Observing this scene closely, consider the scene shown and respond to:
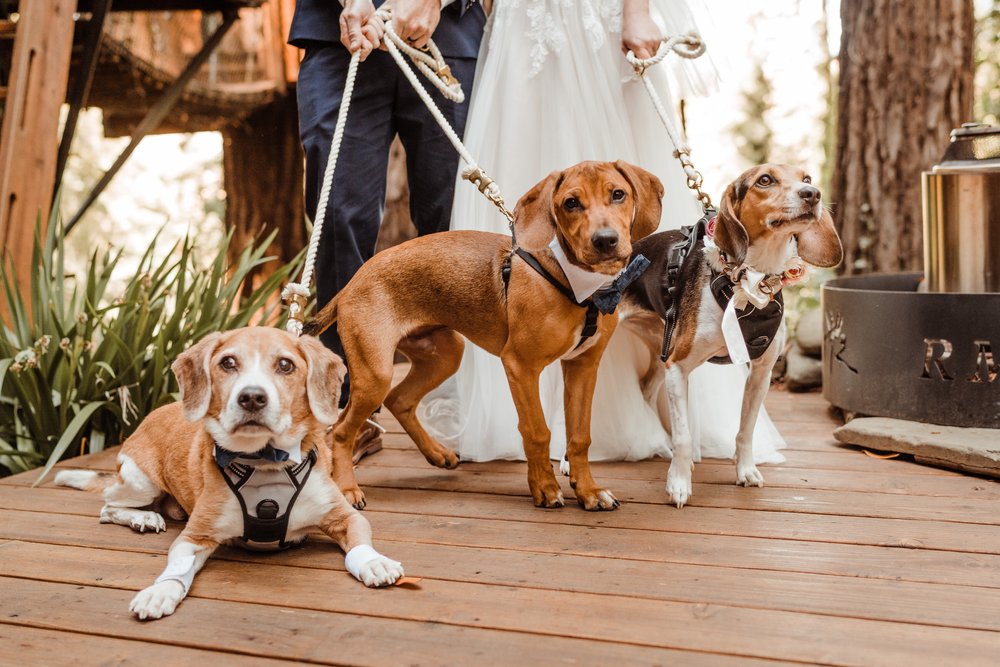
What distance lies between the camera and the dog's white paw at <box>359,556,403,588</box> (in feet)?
7.34

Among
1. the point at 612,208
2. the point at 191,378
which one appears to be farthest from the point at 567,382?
the point at 191,378

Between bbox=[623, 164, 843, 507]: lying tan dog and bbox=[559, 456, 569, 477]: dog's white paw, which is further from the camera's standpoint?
bbox=[559, 456, 569, 477]: dog's white paw

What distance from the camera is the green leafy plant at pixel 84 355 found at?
3703 millimetres

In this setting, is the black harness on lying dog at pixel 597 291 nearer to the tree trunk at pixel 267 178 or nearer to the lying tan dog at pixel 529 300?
the lying tan dog at pixel 529 300

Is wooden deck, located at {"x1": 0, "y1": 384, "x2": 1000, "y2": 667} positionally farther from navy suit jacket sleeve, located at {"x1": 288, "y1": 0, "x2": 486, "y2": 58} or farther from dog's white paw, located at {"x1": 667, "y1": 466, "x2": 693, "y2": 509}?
navy suit jacket sleeve, located at {"x1": 288, "y1": 0, "x2": 486, "y2": 58}

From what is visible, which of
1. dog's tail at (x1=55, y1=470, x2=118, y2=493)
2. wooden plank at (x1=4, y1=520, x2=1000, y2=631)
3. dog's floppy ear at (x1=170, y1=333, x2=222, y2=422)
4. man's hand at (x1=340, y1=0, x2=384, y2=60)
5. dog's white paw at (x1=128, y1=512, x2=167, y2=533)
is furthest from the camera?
dog's tail at (x1=55, y1=470, x2=118, y2=493)

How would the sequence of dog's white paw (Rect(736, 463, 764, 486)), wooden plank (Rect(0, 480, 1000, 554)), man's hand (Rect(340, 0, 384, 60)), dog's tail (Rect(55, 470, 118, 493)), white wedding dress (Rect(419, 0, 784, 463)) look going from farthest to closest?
1. white wedding dress (Rect(419, 0, 784, 463))
2. dog's tail (Rect(55, 470, 118, 493))
3. dog's white paw (Rect(736, 463, 764, 486))
4. man's hand (Rect(340, 0, 384, 60))
5. wooden plank (Rect(0, 480, 1000, 554))

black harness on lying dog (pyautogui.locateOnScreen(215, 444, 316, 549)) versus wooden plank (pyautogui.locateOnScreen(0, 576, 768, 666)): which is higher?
black harness on lying dog (pyautogui.locateOnScreen(215, 444, 316, 549))

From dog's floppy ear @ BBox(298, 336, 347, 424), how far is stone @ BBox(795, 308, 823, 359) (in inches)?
136

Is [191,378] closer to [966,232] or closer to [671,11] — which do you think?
[671,11]

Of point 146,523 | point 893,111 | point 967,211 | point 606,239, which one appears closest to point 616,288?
point 606,239

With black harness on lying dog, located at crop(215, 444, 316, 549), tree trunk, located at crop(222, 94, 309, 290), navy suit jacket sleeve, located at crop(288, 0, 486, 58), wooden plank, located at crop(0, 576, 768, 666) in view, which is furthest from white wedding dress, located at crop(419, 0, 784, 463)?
tree trunk, located at crop(222, 94, 309, 290)

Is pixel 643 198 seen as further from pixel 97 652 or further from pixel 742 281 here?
pixel 97 652

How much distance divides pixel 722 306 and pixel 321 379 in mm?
1388
